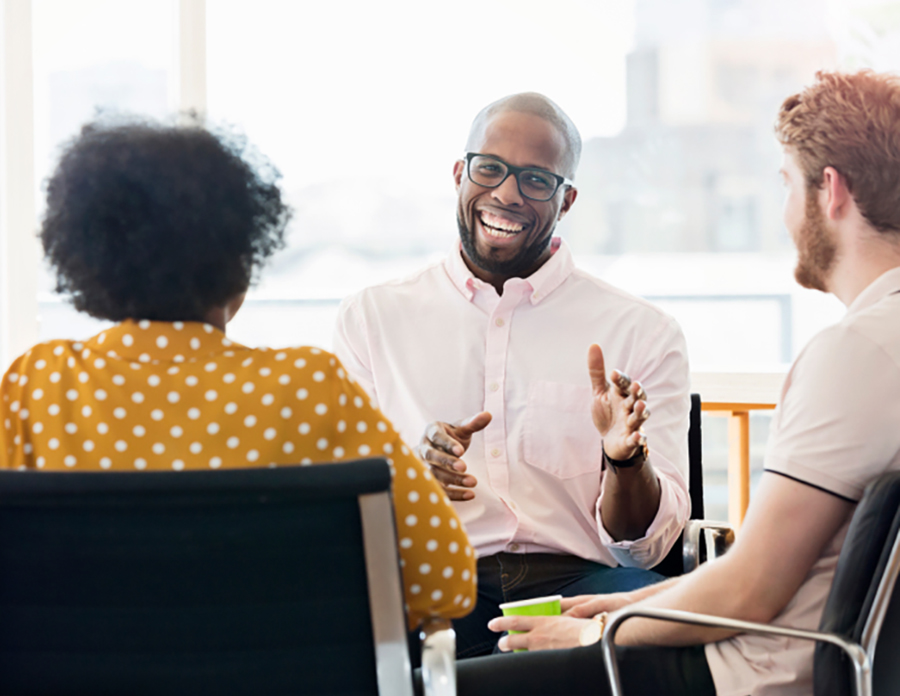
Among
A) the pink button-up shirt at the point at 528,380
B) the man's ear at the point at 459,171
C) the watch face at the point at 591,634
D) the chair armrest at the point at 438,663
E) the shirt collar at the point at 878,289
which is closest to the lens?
the chair armrest at the point at 438,663

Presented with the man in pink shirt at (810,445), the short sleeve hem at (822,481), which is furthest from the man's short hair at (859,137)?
the short sleeve hem at (822,481)

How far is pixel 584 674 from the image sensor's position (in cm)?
120

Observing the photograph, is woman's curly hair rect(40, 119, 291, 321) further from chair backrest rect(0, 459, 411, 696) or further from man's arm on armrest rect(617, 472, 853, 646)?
man's arm on armrest rect(617, 472, 853, 646)

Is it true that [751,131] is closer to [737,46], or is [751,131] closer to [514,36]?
[737,46]

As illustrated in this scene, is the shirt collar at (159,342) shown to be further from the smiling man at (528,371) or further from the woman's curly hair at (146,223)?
the smiling man at (528,371)

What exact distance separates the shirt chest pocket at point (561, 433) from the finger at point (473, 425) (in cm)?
29

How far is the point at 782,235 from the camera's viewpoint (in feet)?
9.95

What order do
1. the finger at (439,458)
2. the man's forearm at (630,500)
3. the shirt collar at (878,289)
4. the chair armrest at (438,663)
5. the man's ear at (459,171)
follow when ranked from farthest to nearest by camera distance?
the man's ear at (459,171), the man's forearm at (630,500), the finger at (439,458), the shirt collar at (878,289), the chair armrest at (438,663)

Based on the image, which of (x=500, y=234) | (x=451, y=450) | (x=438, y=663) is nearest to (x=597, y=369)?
(x=451, y=450)

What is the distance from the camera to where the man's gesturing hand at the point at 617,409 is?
59.1 inches

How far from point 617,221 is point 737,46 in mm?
691

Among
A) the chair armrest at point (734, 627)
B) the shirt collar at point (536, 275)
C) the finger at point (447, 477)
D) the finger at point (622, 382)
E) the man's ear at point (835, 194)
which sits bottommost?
the chair armrest at point (734, 627)

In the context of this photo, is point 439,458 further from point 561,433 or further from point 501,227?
point 501,227

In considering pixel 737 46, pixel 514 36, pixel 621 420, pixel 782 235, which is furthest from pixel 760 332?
pixel 621 420
